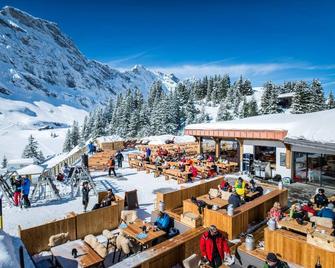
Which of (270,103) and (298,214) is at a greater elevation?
(270,103)

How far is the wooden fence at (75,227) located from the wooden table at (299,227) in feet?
19.6

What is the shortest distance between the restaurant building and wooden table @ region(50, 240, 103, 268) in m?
11.7

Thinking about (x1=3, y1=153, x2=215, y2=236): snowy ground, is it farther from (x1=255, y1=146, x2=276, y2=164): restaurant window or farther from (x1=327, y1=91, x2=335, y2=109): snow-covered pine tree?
(x1=327, y1=91, x2=335, y2=109): snow-covered pine tree

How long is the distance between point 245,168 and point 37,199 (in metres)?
13.3

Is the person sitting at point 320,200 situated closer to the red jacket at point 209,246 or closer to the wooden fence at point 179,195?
the wooden fence at point 179,195

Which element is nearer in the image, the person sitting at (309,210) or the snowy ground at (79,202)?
the person sitting at (309,210)

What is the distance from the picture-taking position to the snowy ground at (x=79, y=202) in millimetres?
11633

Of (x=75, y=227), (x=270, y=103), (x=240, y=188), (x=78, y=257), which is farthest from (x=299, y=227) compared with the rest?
(x=270, y=103)

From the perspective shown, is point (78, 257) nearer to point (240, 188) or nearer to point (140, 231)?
point (140, 231)

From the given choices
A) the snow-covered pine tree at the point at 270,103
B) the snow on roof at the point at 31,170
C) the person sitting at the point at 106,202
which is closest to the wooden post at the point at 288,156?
the person sitting at the point at 106,202

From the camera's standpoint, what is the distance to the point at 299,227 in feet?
27.1

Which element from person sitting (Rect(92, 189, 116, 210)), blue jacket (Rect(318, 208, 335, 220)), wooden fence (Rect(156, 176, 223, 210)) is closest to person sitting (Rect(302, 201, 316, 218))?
blue jacket (Rect(318, 208, 335, 220))

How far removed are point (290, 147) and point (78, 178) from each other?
12478mm

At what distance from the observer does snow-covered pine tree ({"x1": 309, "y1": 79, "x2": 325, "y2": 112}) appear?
170ft
